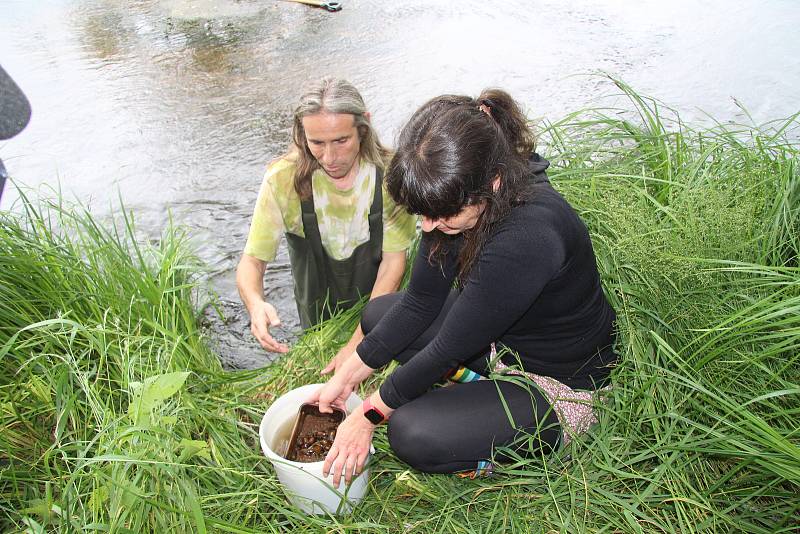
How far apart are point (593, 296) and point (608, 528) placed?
62 cm

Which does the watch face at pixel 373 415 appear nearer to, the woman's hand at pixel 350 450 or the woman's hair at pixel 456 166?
the woman's hand at pixel 350 450

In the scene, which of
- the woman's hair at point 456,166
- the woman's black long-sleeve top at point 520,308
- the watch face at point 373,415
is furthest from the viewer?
the watch face at point 373,415

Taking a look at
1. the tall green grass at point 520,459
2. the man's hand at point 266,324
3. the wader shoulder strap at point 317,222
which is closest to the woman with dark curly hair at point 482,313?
the tall green grass at point 520,459

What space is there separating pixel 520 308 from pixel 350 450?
589 millimetres

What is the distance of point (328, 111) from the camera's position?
2.16 metres

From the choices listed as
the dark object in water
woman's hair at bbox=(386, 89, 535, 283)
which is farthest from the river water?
woman's hair at bbox=(386, 89, 535, 283)

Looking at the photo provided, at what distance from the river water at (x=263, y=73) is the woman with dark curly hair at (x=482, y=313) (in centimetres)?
110

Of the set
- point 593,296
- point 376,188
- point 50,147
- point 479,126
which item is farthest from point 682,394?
point 50,147

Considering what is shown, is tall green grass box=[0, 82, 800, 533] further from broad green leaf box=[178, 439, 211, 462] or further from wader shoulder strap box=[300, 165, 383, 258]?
wader shoulder strap box=[300, 165, 383, 258]

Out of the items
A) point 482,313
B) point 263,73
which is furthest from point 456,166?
point 263,73

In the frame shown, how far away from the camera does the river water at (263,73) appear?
3809mm

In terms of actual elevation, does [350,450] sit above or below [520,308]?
below

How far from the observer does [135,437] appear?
1664 millimetres

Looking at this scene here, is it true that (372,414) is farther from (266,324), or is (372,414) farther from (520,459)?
(266,324)
